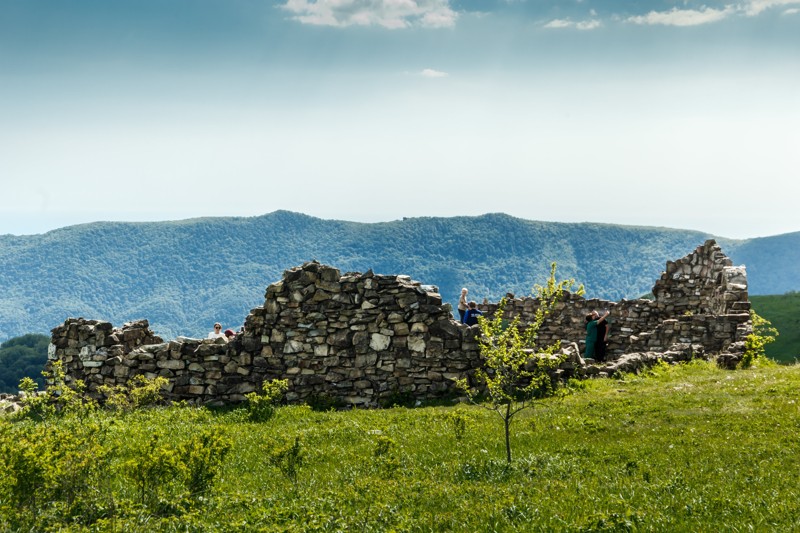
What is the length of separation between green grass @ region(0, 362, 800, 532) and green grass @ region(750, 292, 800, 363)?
2184cm

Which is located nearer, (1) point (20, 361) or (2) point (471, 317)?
(2) point (471, 317)

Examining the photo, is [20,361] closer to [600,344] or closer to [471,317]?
[471,317]

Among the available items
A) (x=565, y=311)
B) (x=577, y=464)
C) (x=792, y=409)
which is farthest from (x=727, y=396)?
(x=565, y=311)

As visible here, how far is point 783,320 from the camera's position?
167 ft

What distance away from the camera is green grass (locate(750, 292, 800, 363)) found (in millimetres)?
40875

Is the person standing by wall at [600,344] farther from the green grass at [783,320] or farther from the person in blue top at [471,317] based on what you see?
the green grass at [783,320]

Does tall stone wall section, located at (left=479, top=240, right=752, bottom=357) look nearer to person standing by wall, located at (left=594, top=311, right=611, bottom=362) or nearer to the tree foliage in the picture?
person standing by wall, located at (left=594, top=311, right=611, bottom=362)

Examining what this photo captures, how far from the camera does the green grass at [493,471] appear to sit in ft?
32.0

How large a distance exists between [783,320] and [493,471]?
4533 centimetres

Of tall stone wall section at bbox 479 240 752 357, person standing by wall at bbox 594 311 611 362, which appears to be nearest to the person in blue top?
person standing by wall at bbox 594 311 611 362

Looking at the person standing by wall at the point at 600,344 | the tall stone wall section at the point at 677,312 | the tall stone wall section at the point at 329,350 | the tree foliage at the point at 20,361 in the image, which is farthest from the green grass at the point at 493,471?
the tree foliage at the point at 20,361

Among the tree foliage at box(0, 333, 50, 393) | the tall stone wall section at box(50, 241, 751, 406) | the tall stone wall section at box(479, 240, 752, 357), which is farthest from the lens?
the tree foliage at box(0, 333, 50, 393)

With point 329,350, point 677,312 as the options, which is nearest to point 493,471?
point 329,350

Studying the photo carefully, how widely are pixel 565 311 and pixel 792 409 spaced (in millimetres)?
16294
